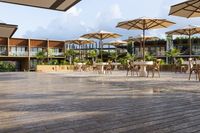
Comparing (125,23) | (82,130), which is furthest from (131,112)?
(125,23)

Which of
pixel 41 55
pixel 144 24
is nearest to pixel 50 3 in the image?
pixel 144 24

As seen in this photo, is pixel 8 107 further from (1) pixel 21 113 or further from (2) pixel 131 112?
(2) pixel 131 112

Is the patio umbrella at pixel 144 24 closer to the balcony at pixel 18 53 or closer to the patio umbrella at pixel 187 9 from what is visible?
the patio umbrella at pixel 187 9

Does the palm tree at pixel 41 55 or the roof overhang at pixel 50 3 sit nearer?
the roof overhang at pixel 50 3

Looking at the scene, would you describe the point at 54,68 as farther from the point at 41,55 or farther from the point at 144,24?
the point at 144,24

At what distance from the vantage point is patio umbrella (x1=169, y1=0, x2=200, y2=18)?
29.3 feet

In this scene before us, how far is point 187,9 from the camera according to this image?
31.6ft

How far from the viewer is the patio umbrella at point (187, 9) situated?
Answer: 8.93 m

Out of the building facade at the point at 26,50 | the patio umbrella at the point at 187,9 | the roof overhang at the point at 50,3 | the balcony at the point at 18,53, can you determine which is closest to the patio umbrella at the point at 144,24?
the patio umbrella at the point at 187,9

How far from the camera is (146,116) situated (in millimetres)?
3305

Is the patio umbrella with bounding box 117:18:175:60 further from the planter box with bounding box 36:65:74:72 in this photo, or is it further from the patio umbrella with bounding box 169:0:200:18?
the planter box with bounding box 36:65:74:72

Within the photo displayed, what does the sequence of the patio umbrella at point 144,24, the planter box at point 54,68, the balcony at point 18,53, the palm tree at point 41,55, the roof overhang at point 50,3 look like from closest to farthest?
the roof overhang at point 50,3 → the patio umbrella at point 144,24 → the planter box at point 54,68 → the palm tree at point 41,55 → the balcony at point 18,53

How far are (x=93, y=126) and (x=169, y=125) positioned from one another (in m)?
0.71

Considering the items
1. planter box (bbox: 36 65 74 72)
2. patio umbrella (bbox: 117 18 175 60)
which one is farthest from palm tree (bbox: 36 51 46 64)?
patio umbrella (bbox: 117 18 175 60)
